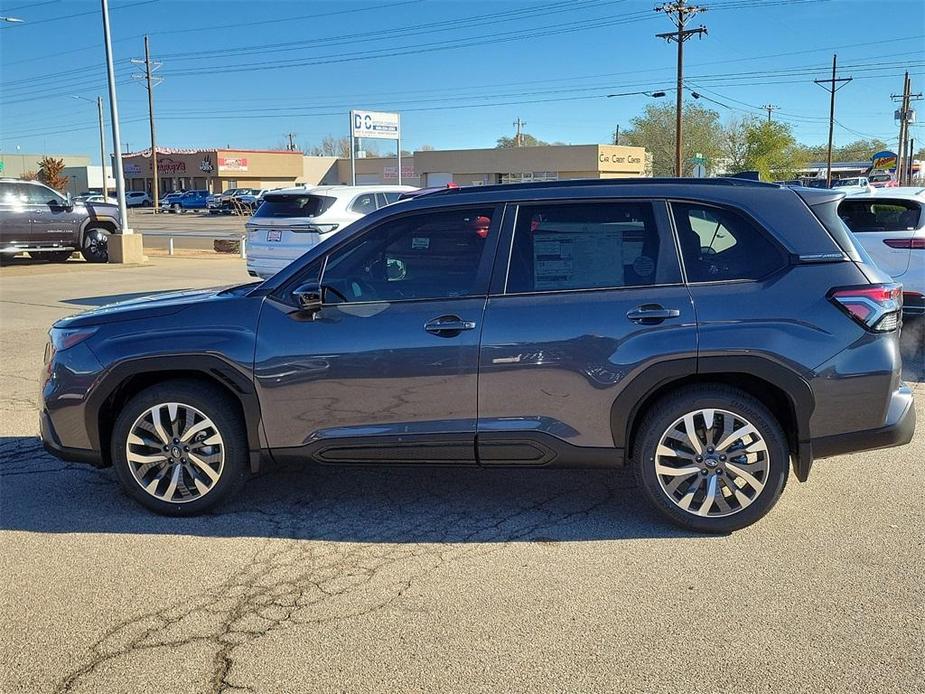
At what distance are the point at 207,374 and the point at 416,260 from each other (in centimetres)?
131

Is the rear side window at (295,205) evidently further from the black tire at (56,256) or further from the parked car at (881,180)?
the parked car at (881,180)

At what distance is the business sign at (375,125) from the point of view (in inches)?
1315

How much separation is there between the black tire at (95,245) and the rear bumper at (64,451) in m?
17.9

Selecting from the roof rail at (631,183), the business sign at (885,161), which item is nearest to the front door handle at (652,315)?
the roof rail at (631,183)

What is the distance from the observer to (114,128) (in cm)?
2133

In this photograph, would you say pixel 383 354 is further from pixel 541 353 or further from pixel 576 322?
pixel 576 322

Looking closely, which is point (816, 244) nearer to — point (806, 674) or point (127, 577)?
point (806, 674)

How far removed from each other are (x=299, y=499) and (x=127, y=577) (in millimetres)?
1251

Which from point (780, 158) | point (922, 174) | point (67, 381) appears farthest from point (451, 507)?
point (922, 174)

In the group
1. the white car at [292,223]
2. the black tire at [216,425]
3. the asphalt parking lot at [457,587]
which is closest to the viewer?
the asphalt parking lot at [457,587]

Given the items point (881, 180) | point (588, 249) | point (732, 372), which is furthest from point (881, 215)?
point (881, 180)

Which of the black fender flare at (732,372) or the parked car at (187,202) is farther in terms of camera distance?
the parked car at (187,202)

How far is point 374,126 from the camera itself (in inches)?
1351

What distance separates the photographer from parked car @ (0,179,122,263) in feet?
64.5
